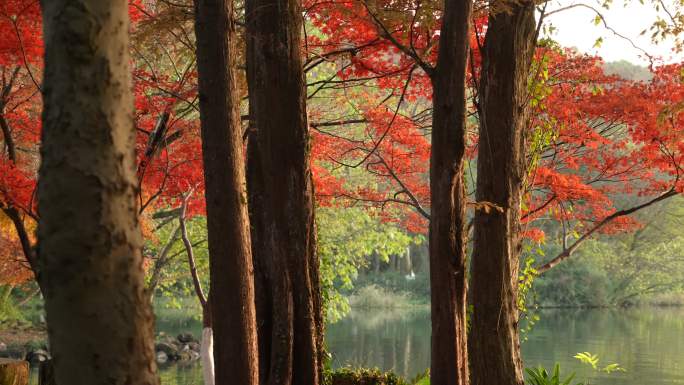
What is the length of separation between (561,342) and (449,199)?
1718 centimetres

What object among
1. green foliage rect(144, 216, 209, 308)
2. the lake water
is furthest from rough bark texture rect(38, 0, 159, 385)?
green foliage rect(144, 216, 209, 308)

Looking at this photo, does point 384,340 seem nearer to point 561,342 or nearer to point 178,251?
point 561,342

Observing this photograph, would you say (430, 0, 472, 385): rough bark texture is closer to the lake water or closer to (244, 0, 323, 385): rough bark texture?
(244, 0, 323, 385): rough bark texture

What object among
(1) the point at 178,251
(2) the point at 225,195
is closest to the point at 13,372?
(2) the point at 225,195

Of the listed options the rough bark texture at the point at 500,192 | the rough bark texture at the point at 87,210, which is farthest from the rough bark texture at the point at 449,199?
the rough bark texture at the point at 87,210

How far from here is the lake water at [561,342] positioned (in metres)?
16.7

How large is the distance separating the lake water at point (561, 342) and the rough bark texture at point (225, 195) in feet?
30.0

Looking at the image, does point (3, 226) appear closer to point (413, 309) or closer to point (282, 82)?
point (282, 82)

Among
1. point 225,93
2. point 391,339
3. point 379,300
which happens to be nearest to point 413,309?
point 379,300

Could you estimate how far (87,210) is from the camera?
215 centimetres

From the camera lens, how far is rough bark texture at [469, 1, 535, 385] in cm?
642

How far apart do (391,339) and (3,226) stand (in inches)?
466

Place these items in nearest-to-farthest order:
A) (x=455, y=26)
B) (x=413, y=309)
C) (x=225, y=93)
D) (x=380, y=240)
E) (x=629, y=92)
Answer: (x=225, y=93) → (x=455, y=26) → (x=629, y=92) → (x=380, y=240) → (x=413, y=309)

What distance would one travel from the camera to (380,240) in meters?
19.3
